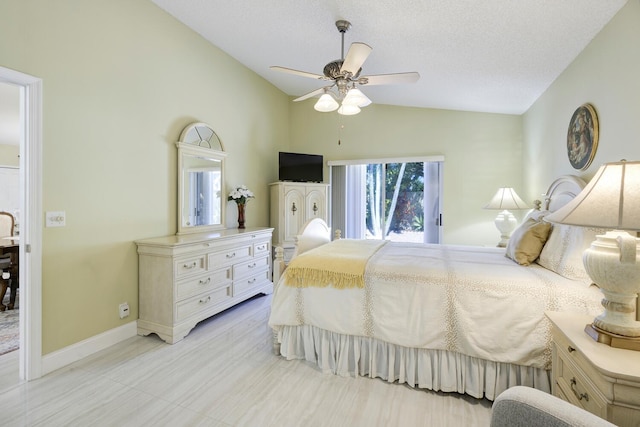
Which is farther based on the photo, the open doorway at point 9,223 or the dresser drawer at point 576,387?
the open doorway at point 9,223

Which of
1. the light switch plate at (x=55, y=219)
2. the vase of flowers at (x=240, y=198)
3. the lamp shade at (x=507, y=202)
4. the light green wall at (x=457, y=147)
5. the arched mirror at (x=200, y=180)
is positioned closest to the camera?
the light switch plate at (x=55, y=219)

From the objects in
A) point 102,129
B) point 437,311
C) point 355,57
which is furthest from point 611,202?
point 102,129

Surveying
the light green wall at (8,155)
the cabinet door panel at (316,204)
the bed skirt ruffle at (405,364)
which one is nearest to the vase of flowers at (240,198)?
the cabinet door panel at (316,204)

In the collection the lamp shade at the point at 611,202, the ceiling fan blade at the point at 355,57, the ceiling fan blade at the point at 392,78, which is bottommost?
the lamp shade at the point at 611,202

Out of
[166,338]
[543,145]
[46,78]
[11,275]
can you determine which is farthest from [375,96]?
[11,275]

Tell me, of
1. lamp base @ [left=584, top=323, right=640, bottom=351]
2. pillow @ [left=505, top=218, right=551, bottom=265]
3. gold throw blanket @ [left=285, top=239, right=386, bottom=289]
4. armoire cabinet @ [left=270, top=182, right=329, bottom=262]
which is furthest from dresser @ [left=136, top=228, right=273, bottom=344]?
lamp base @ [left=584, top=323, right=640, bottom=351]

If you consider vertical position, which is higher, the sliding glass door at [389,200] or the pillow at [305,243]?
the sliding glass door at [389,200]

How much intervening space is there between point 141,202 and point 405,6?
2.85 m

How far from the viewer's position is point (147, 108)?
9.46ft

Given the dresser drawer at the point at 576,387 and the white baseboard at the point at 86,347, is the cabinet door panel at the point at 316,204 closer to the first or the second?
the white baseboard at the point at 86,347

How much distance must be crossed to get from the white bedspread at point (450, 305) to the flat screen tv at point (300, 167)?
2.74 m

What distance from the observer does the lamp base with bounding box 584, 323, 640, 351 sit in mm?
1157

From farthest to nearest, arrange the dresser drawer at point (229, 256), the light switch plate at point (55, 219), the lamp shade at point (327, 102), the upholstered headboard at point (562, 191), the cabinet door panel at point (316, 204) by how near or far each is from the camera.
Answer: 1. the cabinet door panel at point (316, 204)
2. the dresser drawer at point (229, 256)
3. the lamp shade at point (327, 102)
4. the upholstered headboard at point (562, 191)
5. the light switch plate at point (55, 219)

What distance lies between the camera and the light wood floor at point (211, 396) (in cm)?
170
